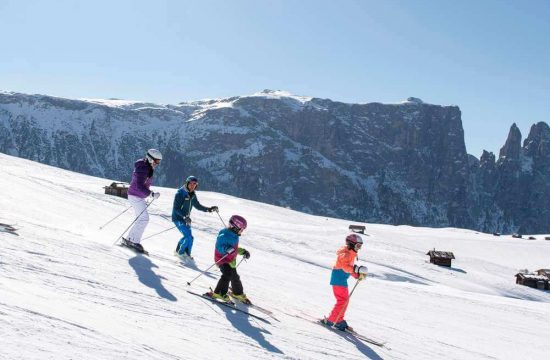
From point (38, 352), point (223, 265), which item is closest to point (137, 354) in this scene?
point (38, 352)

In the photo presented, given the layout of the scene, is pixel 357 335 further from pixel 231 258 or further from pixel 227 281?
pixel 231 258

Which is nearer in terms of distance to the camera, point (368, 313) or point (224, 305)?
point (224, 305)

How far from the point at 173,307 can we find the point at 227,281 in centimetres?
145

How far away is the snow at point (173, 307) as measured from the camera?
5.17m

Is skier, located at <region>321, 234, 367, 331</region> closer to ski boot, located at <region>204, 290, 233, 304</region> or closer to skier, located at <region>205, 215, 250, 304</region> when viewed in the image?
skier, located at <region>205, 215, 250, 304</region>

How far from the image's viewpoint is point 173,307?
23.9ft

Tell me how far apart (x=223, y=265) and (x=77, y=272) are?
95.1 inches

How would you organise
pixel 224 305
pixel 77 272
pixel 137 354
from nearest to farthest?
pixel 137 354
pixel 77 272
pixel 224 305

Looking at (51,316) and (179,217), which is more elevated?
(179,217)

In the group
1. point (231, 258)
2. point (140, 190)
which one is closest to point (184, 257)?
point (140, 190)

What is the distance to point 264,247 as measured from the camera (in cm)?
2345

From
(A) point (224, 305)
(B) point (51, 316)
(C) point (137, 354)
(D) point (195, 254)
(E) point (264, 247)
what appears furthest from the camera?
(E) point (264, 247)

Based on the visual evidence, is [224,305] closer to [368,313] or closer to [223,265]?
[223,265]

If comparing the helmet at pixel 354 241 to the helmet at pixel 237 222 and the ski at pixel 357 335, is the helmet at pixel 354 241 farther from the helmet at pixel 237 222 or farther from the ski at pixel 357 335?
the helmet at pixel 237 222
